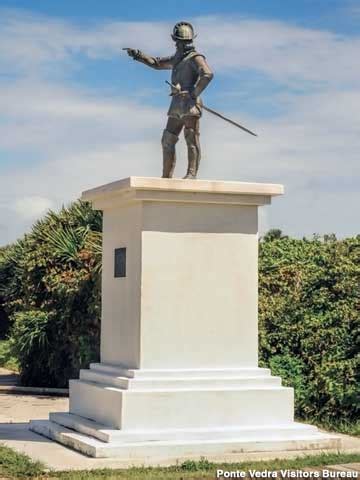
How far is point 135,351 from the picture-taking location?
9.90 meters

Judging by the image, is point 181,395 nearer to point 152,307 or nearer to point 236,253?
point 152,307

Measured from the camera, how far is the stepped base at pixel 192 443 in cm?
913

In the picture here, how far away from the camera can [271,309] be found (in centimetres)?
1370

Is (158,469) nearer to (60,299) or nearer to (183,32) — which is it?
(183,32)

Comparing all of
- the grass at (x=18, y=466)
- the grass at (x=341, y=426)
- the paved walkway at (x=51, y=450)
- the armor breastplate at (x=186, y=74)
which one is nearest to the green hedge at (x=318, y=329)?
the grass at (x=341, y=426)

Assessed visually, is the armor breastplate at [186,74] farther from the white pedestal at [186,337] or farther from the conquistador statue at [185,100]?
the white pedestal at [186,337]

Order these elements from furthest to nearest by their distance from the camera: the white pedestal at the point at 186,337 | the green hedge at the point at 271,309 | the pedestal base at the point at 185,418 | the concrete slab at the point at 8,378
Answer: the concrete slab at the point at 8,378 → the green hedge at the point at 271,309 → the white pedestal at the point at 186,337 → the pedestal base at the point at 185,418

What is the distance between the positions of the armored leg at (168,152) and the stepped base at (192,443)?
259cm

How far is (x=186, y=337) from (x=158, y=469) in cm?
158

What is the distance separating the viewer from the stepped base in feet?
30.0

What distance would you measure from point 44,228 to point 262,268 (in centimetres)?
462

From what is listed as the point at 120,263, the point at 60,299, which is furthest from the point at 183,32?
the point at 60,299

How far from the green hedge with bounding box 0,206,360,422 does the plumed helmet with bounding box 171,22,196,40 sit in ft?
14.0

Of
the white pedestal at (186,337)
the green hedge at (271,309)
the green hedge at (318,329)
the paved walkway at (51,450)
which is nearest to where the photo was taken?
the paved walkway at (51,450)
